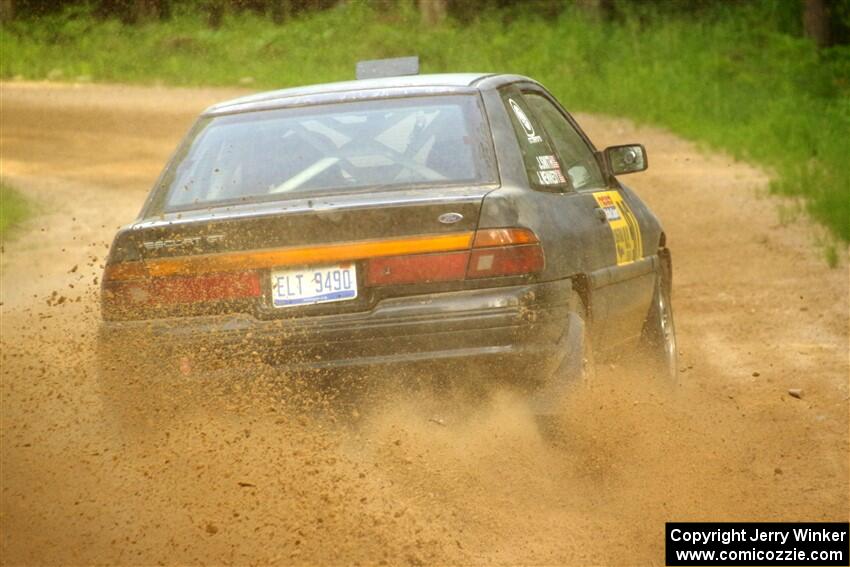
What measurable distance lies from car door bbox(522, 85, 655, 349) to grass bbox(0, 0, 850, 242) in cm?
1176

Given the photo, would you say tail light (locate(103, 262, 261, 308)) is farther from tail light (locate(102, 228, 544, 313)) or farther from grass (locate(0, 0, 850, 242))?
grass (locate(0, 0, 850, 242))

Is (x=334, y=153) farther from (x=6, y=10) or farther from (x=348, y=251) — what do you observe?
(x=6, y=10)

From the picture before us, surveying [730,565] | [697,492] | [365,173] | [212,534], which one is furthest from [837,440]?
[212,534]

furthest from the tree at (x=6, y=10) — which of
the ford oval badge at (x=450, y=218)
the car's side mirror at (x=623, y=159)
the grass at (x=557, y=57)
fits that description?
the ford oval badge at (x=450, y=218)

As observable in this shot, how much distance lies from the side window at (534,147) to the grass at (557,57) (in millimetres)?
12546

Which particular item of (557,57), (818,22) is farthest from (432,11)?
(818,22)

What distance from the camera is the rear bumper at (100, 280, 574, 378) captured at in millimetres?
4988

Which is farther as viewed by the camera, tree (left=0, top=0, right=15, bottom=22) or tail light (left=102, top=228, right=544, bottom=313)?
tree (left=0, top=0, right=15, bottom=22)

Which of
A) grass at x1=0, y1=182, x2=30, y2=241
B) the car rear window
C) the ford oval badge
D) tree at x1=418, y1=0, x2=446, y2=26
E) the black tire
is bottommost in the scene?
tree at x1=418, y1=0, x2=446, y2=26

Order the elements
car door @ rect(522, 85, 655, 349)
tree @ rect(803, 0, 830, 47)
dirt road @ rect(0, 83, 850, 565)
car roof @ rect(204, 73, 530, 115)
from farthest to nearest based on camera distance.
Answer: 1. tree @ rect(803, 0, 830, 47)
2. car door @ rect(522, 85, 655, 349)
3. car roof @ rect(204, 73, 530, 115)
4. dirt road @ rect(0, 83, 850, 565)

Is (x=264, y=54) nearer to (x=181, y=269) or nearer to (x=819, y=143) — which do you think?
(x=819, y=143)

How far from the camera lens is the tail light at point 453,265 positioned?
16.6ft

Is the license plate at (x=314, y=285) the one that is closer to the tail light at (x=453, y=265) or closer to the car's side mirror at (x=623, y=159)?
the tail light at (x=453, y=265)

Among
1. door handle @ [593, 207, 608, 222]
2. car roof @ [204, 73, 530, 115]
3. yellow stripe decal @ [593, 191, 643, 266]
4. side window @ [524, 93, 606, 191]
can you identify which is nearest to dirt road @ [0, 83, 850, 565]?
yellow stripe decal @ [593, 191, 643, 266]
